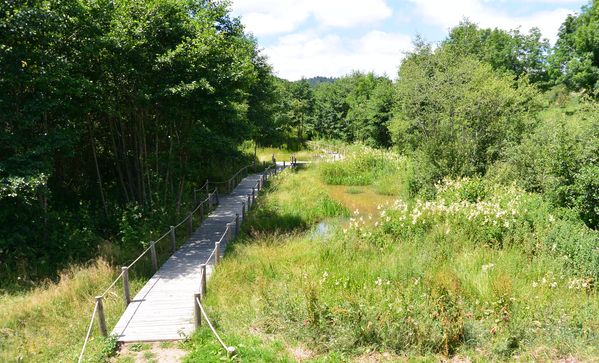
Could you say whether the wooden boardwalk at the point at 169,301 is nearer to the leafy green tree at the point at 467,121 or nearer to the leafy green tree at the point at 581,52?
the leafy green tree at the point at 467,121

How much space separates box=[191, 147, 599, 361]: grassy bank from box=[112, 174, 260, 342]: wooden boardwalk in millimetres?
607

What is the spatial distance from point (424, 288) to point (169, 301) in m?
5.31

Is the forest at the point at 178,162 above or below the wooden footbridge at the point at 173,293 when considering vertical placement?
above

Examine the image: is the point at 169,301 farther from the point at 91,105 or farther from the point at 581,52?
the point at 581,52

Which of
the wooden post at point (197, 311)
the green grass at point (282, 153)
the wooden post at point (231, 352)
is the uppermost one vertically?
the green grass at point (282, 153)

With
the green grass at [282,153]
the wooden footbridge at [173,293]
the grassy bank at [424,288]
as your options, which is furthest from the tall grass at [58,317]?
the green grass at [282,153]

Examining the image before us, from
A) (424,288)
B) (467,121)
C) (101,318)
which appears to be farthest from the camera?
(467,121)

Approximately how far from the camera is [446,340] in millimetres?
6629

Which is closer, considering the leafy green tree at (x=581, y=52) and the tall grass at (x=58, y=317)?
the tall grass at (x=58, y=317)

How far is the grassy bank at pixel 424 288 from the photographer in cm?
675

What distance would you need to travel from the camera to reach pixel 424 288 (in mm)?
7957

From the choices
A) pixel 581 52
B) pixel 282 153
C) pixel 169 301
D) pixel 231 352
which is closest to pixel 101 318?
pixel 169 301

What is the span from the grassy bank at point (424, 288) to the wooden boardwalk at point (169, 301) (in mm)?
607

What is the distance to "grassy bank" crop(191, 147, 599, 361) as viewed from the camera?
6746 millimetres
